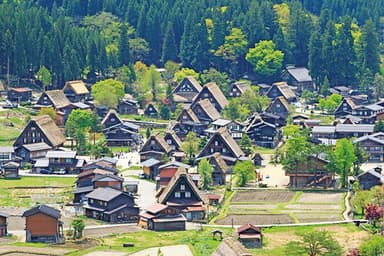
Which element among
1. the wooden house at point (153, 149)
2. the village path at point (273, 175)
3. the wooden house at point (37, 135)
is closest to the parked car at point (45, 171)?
the wooden house at point (37, 135)

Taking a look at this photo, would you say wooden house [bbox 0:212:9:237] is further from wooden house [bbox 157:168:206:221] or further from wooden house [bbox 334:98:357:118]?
wooden house [bbox 334:98:357:118]

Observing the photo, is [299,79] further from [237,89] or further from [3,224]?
[3,224]

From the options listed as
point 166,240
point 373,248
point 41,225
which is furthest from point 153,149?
point 373,248

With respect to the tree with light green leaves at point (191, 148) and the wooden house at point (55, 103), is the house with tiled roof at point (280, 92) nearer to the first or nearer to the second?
the wooden house at point (55, 103)

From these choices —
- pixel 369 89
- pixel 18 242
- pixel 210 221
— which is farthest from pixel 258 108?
pixel 18 242

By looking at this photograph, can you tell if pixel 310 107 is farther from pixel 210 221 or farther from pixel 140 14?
pixel 210 221

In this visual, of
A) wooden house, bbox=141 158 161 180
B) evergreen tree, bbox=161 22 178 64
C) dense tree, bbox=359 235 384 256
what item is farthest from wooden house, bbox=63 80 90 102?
dense tree, bbox=359 235 384 256
